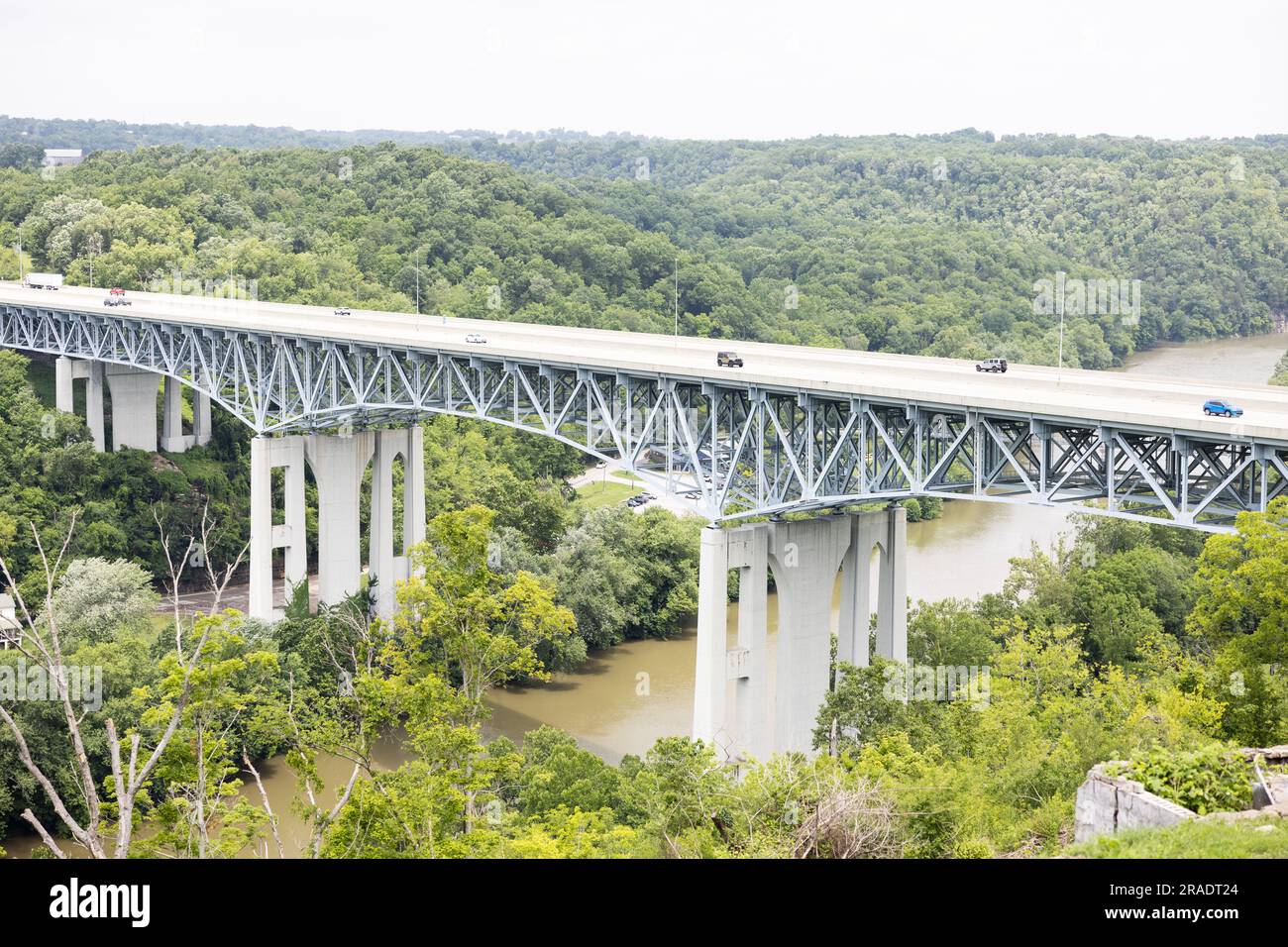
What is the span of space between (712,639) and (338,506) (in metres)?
20.9

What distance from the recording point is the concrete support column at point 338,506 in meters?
55.1

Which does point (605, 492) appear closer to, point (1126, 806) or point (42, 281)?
point (42, 281)

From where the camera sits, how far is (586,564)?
58.2 meters

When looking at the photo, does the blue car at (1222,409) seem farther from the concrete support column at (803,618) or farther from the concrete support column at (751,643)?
the concrete support column at (751,643)

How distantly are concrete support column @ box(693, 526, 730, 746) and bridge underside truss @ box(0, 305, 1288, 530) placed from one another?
1052 millimetres

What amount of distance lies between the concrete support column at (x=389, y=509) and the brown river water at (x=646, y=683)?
7.66 meters

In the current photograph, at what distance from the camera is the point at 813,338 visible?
100188 mm

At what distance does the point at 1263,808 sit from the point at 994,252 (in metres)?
106

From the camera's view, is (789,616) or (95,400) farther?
(95,400)

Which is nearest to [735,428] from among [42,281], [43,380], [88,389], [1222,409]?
[1222,409]

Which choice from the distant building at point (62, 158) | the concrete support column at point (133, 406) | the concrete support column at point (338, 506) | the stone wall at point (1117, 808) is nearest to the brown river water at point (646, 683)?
the concrete support column at point (338, 506)

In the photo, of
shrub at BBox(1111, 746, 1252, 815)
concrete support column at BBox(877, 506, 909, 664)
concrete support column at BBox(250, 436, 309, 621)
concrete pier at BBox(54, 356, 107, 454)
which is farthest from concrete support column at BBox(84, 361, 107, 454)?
shrub at BBox(1111, 746, 1252, 815)
